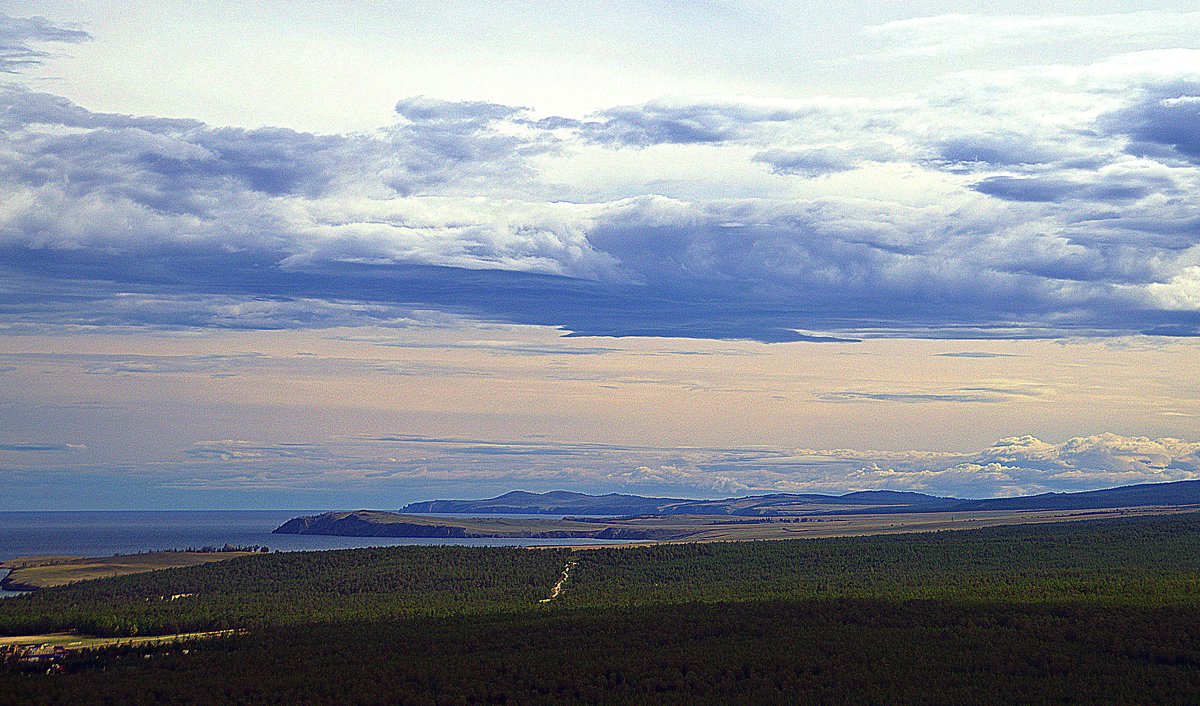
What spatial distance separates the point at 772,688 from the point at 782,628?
20.0 meters

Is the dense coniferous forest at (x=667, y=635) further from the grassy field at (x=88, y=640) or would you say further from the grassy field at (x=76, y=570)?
the grassy field at (x=76, y=570)

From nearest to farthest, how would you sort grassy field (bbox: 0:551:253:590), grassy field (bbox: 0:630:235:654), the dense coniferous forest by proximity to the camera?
the dense coniferous forest < grassy field (bbox: 0:630:235:654) < grassy field (bbox: 0:551:253:590)

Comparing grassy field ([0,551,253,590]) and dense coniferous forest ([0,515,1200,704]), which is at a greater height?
grassy field ([0,551,253,590])

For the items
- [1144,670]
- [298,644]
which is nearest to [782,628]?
[1144,670]

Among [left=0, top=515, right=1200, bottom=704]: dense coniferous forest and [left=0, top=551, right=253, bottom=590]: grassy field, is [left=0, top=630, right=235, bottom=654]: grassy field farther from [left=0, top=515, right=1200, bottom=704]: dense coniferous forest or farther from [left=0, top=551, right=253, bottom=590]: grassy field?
[left=0, top=551, right=253, bottom=590]: grassy field

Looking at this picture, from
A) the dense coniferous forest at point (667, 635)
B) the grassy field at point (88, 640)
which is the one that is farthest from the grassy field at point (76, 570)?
the grassy field at point (88, 640)

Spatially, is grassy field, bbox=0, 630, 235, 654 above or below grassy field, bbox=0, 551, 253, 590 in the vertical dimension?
below

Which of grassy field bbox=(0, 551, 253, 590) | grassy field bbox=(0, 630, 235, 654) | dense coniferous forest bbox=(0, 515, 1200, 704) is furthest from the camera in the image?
grassy field bbox=(0, 551, 253, 590)

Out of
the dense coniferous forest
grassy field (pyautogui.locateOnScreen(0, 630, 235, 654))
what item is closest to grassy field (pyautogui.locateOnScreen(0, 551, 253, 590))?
the dense coniferous forest

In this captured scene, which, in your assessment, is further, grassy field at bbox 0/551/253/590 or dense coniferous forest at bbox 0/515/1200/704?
grassy field at bbox 0/551/253/590

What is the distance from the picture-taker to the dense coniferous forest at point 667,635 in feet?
219

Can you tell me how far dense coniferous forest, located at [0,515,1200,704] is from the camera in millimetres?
66688

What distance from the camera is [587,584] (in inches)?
5566

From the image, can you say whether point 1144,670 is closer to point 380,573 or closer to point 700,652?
point 700,652
